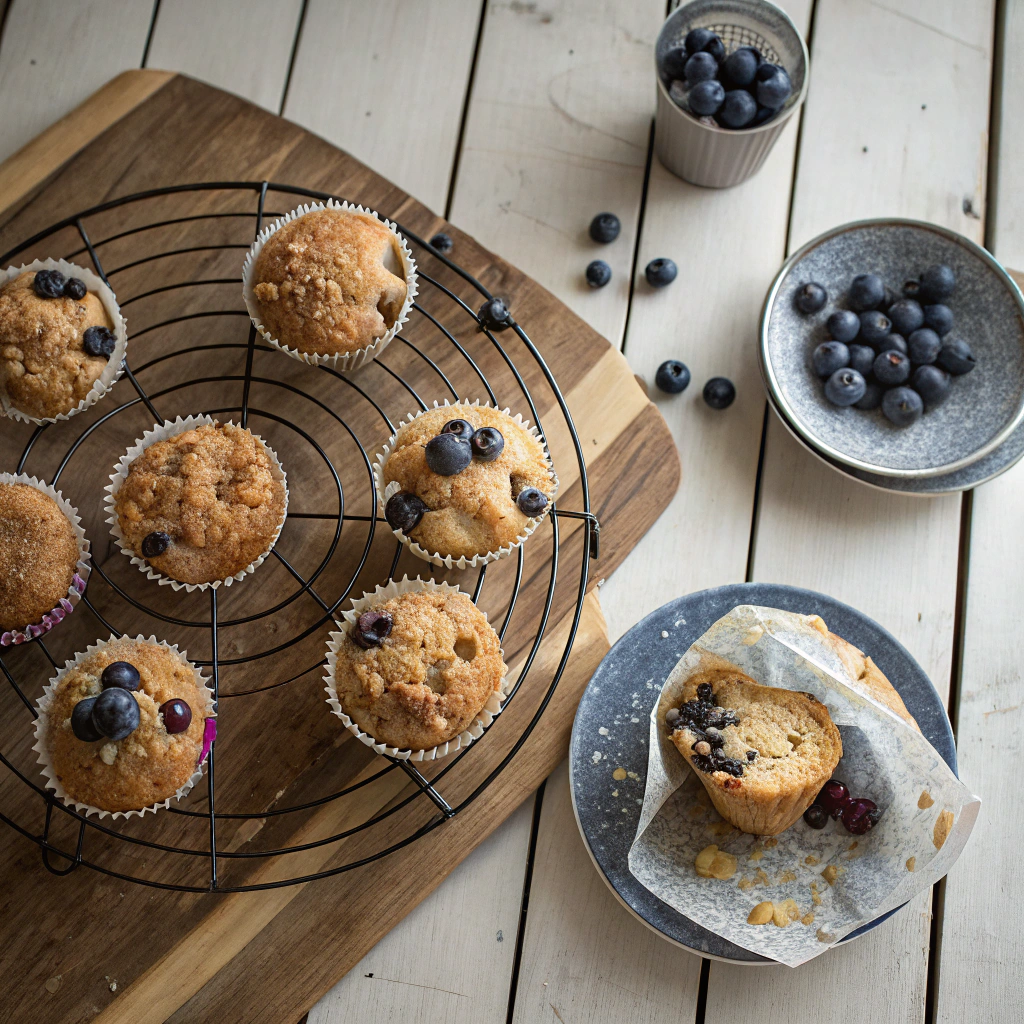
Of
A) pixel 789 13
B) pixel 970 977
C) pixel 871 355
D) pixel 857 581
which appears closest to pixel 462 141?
pixel 789 13

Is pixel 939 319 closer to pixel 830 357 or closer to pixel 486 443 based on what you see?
pixel 830 357

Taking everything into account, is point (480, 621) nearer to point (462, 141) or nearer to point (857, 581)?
point (857, 581)

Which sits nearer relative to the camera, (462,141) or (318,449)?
(318,449)

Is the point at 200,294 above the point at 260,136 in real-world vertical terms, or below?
below

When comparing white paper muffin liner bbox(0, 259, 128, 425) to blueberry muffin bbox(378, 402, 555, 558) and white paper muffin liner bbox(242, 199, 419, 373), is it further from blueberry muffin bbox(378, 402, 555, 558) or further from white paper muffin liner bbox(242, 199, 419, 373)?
blueberry muffin bbox(378, 402, 555, 558)

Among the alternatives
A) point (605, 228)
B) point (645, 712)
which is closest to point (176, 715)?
point (645, 712)

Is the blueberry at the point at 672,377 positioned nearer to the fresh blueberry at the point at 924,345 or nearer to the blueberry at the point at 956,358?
the fresh blueberry at the point at 924,345

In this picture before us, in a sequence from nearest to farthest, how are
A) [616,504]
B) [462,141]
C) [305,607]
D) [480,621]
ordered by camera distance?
[480,621], [305,607], [616,504], [462,141]
